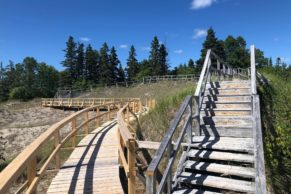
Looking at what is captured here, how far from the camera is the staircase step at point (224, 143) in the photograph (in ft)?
18.0

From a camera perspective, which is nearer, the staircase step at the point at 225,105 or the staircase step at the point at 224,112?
the staircase step at the point at 224,112

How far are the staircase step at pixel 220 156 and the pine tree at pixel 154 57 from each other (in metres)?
65.5

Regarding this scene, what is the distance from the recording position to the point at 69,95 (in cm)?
4903

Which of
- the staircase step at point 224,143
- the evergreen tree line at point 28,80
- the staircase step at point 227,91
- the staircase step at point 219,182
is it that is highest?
the evergreen tree line at point 28,80

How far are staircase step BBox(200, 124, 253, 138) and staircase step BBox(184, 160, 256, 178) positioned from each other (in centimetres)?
130

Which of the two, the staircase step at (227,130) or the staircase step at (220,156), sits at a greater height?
the staircase step at (227,130)

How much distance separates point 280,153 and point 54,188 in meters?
5.50

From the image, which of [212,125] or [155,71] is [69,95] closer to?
[155,71]

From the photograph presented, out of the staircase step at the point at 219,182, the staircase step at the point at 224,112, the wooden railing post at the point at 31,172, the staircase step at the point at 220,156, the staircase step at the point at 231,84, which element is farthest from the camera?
the staircase step at the point at 231,84

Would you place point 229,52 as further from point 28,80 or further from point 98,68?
point 28,80

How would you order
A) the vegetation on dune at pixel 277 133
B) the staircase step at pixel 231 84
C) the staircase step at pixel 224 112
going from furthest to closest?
the staircase step at pixel 231 84
the staircase step at pixel 224 112
the vegetation on dune at pixel 277 133

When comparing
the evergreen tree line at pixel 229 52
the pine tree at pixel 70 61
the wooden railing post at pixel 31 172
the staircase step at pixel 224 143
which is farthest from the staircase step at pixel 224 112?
the pine tree at pixel 70 61

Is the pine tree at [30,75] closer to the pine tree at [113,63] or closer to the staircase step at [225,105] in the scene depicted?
the pine tree at [113,63]

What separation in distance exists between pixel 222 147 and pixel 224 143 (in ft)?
0.86
